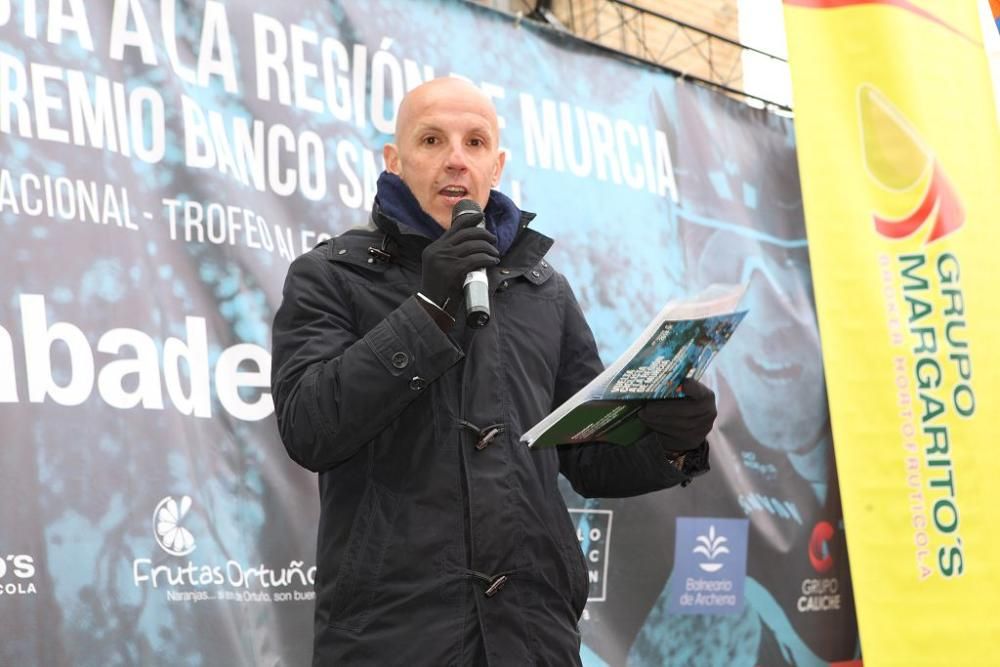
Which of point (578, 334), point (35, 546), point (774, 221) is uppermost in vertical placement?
point (774, 221)

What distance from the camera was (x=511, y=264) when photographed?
200cm

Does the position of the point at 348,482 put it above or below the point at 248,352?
below

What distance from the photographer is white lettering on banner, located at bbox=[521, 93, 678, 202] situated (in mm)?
4211

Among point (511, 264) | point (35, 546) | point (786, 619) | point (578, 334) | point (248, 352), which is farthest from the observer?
point (786, 619)

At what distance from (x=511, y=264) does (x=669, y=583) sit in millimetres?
2584

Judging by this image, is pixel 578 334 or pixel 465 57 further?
pixel 465 57

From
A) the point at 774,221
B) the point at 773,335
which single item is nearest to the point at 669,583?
the point at 773,335

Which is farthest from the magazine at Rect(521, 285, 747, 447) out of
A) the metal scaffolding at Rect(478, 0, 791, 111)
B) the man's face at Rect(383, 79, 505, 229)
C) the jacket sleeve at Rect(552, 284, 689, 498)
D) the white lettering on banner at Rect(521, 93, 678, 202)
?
the metal scaffolding at Rect(478, 0, 791, 111)

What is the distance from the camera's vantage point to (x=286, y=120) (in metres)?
3.58

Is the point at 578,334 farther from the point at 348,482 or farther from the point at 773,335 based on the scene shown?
the point at 773,335

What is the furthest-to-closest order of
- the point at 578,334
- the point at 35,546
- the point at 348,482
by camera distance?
the point at 35,546, the point at 578,334, the point at 348,482

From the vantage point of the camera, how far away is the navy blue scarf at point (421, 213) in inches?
77.1

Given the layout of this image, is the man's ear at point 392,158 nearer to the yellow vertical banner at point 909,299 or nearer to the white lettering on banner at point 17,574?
the white lettering on banner at point 17,574

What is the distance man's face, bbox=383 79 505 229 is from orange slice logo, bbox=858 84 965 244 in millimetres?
2517
